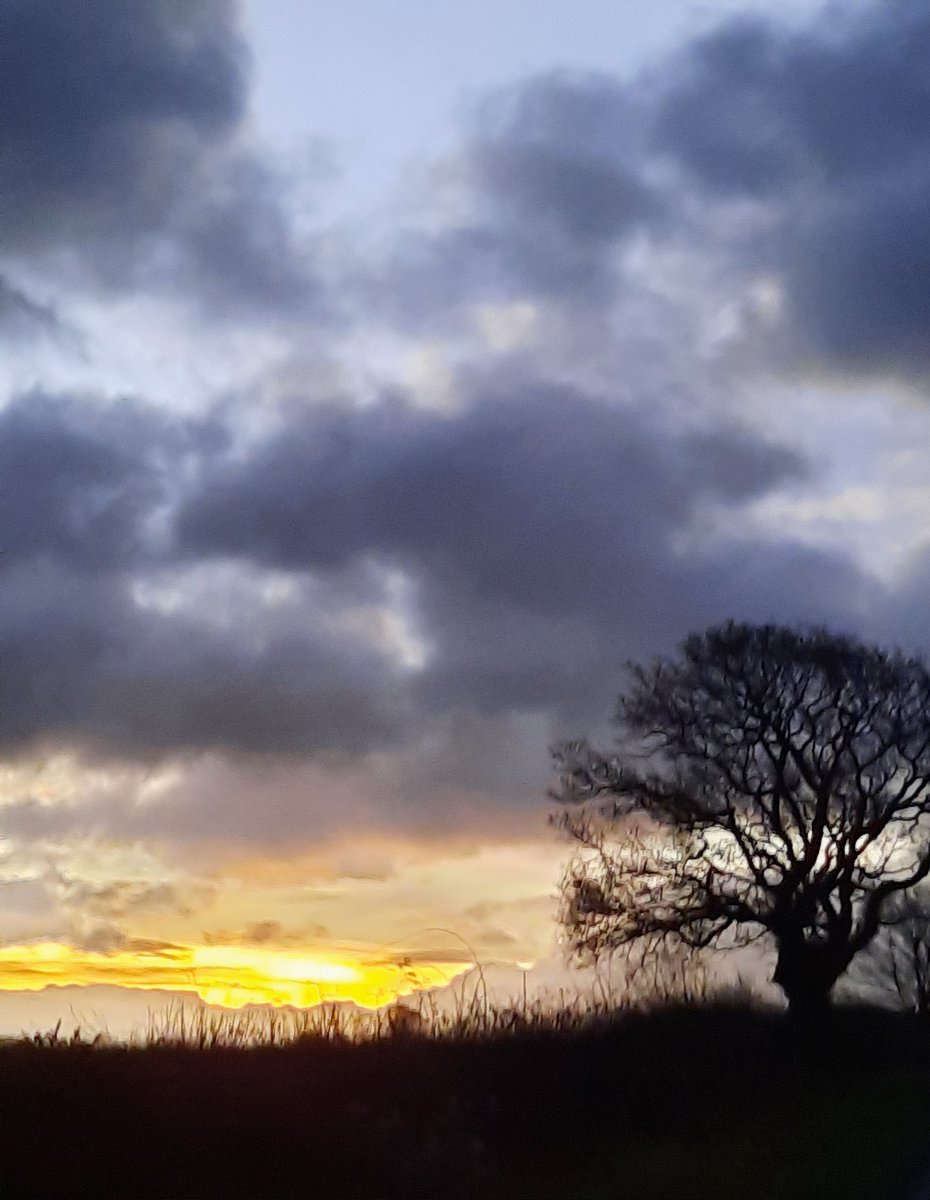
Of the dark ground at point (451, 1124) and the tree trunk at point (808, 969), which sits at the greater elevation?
the tree trunk at point (808, 969)

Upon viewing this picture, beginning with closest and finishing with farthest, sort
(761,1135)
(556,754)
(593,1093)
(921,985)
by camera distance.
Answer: (593,1093) < (761,1135) < (556,754) < (921,985)

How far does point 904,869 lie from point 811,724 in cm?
494

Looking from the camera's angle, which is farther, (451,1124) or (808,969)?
(808,969)

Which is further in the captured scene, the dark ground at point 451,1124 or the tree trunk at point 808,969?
the tree trunk at point 808,969

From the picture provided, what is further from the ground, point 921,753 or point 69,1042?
point 921,753

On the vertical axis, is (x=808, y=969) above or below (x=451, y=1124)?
above

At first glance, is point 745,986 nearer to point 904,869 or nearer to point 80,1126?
point 80,1126

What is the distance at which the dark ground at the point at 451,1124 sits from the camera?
9.39m

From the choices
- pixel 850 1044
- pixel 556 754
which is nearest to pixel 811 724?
pixel 556 754

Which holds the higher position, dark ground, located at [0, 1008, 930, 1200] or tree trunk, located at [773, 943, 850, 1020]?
tree trunk, located at [773, 943, 850, 1020]

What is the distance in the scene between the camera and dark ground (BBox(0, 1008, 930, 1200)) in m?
9.39

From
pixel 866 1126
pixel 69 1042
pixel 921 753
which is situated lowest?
pixel 866 1126

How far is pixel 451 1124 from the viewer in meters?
11.6

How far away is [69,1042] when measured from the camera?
10.3 m
